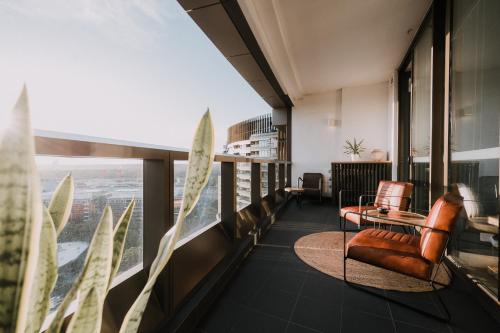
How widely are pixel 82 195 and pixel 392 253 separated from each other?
2092mm

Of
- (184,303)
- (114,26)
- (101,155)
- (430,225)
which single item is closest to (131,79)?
(114,26)

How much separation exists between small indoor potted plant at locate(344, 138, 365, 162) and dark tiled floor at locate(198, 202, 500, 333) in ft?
13.3

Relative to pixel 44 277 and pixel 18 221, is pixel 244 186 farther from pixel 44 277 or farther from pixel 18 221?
pixel 18 221

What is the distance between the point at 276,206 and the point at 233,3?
3539mm

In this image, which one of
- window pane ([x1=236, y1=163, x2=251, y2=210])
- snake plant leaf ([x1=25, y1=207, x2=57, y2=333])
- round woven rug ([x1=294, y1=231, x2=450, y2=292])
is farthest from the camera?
window pane ([x1=236, y1=163, x2=251, y2=210])

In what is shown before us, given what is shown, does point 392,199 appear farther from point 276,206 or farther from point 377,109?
point 377,109

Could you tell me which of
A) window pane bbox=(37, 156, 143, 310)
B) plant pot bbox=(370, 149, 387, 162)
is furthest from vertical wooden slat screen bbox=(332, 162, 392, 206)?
window pane bbox=(37, 156, 143, 310)

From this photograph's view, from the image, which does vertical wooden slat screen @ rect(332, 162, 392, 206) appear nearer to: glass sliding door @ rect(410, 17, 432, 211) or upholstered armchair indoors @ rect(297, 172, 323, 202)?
upholstered armchair indoors @ rect(297, 172, 323, 202)

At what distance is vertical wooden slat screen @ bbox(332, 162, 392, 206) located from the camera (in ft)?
17.5

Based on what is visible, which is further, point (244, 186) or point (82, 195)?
point (244, 186)

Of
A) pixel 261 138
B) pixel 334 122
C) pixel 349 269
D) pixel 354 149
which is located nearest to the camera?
pixel 349 269

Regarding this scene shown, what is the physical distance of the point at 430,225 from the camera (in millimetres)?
1755

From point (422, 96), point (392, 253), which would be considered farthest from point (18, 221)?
point (422, 96)

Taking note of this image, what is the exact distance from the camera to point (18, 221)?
13.2 inches
